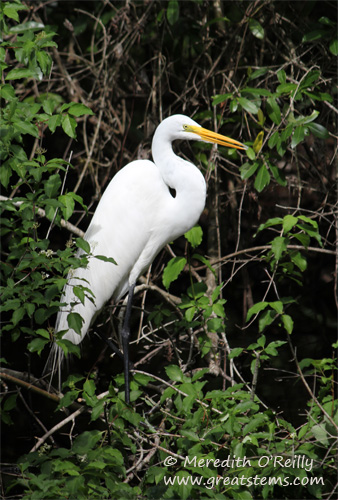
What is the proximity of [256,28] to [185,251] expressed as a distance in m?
1.01

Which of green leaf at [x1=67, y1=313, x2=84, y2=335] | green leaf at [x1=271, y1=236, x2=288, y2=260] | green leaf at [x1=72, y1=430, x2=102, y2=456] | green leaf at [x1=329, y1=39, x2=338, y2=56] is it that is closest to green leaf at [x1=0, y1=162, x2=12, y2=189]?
green leaf at [x1=67, y1=313, x2=84, y2=335]

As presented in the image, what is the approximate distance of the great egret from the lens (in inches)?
87.0

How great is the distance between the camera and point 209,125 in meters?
2.86

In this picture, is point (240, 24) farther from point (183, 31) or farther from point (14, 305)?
point (14, 305)

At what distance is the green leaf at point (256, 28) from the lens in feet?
8.42

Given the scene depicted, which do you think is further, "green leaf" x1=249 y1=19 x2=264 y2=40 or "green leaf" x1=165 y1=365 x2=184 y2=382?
"green leaf" x1=249 y1=19 x2=264 y2=40

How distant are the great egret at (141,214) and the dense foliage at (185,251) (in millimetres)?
137

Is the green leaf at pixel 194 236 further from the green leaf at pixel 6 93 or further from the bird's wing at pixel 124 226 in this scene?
the green leaf at pixel 6 93

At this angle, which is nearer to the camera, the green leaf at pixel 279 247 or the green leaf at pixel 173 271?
the green leaf at pixel 279 247

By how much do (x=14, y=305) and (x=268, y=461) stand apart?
81 cm

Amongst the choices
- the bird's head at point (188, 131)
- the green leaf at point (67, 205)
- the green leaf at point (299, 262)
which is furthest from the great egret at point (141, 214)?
the green leaf at point (67, 205)

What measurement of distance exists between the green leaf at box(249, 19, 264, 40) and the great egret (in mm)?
643

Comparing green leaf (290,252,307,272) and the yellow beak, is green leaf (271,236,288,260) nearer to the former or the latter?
green leaf (290,252,307,272)

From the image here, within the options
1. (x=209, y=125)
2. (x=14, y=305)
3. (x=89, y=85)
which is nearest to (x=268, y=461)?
(x=14, y=305)
